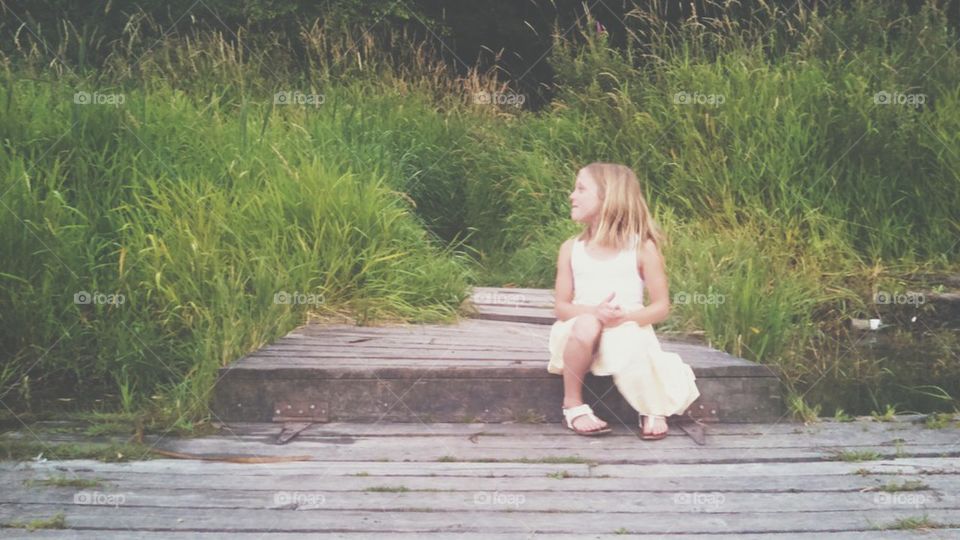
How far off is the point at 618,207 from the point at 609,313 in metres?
0.37

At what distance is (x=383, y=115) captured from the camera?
8086mm

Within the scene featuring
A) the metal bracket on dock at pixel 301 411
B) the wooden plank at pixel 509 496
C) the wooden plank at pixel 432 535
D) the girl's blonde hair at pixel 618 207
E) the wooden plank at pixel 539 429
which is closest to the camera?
the wooden plank at pixel 432 535

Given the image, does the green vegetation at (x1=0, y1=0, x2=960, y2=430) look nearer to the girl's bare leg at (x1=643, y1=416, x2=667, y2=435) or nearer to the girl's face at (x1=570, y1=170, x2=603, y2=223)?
the girl's bare leg at (x1=643, y1=416, x2=667, y2=435)

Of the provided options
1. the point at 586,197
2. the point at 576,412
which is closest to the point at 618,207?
the point at 586,197

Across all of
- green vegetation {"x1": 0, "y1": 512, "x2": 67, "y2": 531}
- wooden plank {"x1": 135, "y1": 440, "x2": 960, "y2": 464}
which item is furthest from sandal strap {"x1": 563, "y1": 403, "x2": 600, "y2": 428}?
green vegetation {"x1": 0, "y1": 512, "x2": 67, "y2": 531}

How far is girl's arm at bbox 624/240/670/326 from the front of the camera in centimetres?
402

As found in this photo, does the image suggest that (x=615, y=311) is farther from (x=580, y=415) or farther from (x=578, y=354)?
(x=580, y=415)

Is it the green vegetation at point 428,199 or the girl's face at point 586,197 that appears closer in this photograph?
the girl's face at point 586,197

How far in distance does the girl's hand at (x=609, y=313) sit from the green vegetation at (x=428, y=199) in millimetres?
694

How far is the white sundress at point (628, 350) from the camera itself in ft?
12.9

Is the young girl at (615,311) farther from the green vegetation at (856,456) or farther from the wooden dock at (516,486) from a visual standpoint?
the green vegetation at (856,456)

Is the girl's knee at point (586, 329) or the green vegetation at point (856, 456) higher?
the girl's knee at point (586, 329)

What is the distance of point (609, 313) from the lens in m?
4.00

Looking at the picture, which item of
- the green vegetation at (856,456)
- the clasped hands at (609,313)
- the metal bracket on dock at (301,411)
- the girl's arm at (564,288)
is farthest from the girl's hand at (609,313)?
the metal bracket on dock at (301,411)
